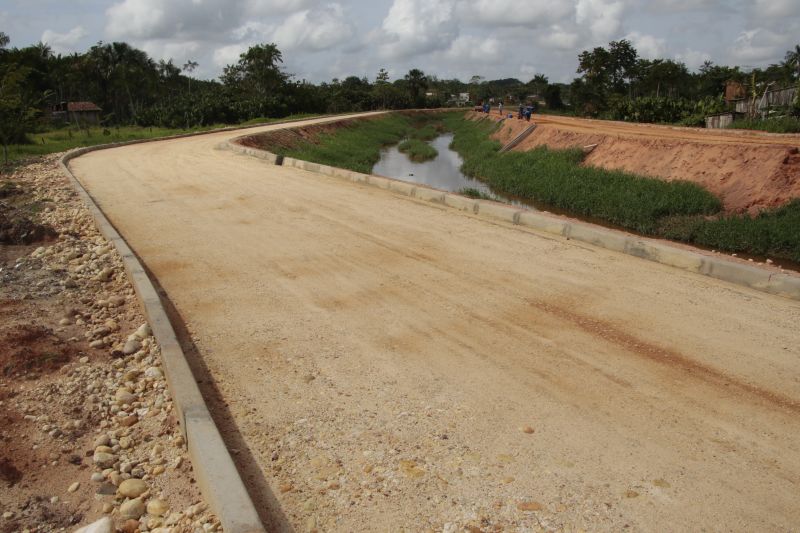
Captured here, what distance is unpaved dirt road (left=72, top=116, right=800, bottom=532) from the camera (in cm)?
344

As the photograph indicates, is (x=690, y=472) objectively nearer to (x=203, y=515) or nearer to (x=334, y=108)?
(x=203, y=515)

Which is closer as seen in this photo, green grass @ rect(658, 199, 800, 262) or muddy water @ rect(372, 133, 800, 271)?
green grass @ rect(658, 199, 800, 262)

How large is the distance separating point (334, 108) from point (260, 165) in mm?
54885

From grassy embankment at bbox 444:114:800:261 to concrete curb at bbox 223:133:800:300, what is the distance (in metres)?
6.16

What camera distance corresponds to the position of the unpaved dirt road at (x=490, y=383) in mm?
3438

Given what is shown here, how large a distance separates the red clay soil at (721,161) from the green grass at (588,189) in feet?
2.10

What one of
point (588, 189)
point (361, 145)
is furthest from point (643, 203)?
point (361, 145)

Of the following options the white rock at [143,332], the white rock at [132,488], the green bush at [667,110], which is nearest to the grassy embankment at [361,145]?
the green bush at [667,110]

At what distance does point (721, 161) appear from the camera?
17.2 m

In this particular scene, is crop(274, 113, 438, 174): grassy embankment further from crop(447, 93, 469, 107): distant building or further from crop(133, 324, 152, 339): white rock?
crop(447, 93, 469, 107): distant building

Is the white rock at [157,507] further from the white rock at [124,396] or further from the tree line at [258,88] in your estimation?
the tree line at [258,88]

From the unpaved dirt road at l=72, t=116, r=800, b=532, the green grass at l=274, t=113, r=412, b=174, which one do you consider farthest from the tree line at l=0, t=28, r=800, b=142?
the unpaved dirt road at l=72, t=116, r=800, b=532

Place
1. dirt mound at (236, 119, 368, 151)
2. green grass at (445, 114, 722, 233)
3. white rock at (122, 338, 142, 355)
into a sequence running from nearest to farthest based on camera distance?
white rock at (122, 338, 142, 355) → green grass at (445, 114, 722, 233) → dirt mound at (236, 119, 368, 151)

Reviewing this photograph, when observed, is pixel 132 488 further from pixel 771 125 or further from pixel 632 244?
pixel 771 125
